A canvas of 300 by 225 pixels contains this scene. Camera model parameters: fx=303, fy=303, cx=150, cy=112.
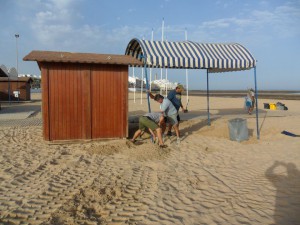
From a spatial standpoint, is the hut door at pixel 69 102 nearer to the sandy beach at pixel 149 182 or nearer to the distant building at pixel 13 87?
the sandy beach at pixel 149 182

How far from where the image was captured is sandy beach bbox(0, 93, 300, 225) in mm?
4223

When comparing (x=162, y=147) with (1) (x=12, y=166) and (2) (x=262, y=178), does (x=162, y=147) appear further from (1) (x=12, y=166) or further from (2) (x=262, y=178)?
(1) (x=12, y=166)

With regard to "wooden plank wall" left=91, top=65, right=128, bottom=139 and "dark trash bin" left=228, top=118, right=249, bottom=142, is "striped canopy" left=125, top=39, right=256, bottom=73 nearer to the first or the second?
"wooden plank wall" left=91, top=65, right=128, bottom=139

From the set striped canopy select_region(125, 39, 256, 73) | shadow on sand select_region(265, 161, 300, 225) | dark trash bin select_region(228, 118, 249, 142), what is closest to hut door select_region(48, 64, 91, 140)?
striped canopy select_region(125, 39, 256, 73)

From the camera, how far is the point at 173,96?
991 centimetres

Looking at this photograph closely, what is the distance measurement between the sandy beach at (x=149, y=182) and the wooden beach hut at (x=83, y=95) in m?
0.44

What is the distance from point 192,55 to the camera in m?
9.66

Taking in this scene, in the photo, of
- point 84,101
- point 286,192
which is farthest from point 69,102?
point 286,192

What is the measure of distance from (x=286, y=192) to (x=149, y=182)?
2373mm

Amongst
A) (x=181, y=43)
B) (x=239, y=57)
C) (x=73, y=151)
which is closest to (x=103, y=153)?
(x=73, y=151)

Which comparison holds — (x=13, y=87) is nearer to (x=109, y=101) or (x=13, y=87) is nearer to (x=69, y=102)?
(x=69, y=102)

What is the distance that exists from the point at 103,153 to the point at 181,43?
478cm

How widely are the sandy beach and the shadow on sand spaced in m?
0.01

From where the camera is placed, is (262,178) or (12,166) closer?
(262,178)
